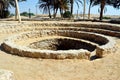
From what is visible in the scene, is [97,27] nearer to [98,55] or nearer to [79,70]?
[98,55]

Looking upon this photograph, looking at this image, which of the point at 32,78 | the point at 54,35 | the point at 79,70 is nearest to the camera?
the point at 32,78

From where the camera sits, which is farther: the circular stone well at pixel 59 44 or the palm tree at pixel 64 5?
the palm tree at pixel 64 5

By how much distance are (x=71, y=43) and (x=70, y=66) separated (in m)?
8.18

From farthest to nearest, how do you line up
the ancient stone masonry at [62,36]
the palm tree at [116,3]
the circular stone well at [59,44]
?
the palm tree at [116,3] → the circular stone well at [59,44] → the ancient stone masonry at [62,36]

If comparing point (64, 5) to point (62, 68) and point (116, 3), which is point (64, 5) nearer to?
point (116, 3)

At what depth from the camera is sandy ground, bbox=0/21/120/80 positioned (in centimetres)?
802

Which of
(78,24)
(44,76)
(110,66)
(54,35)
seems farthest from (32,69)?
(78,24)

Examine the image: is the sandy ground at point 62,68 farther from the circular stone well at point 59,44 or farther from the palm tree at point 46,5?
the palm tree at point 46,5

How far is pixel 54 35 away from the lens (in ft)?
61.6

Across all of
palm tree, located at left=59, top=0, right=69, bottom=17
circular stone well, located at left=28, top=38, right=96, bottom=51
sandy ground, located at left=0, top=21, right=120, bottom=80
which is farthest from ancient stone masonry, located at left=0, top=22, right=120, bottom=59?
palm tree, located at left=59, top=0, right=69, bottom=17

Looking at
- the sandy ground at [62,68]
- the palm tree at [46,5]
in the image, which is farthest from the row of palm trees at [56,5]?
the sandy ground at [62,68]

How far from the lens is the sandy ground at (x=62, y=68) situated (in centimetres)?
802

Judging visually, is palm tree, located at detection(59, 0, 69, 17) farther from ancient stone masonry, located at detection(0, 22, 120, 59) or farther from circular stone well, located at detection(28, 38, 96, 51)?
circular stone well, located at detection(28, 38, 96, 51)

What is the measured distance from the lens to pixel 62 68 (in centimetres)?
895
